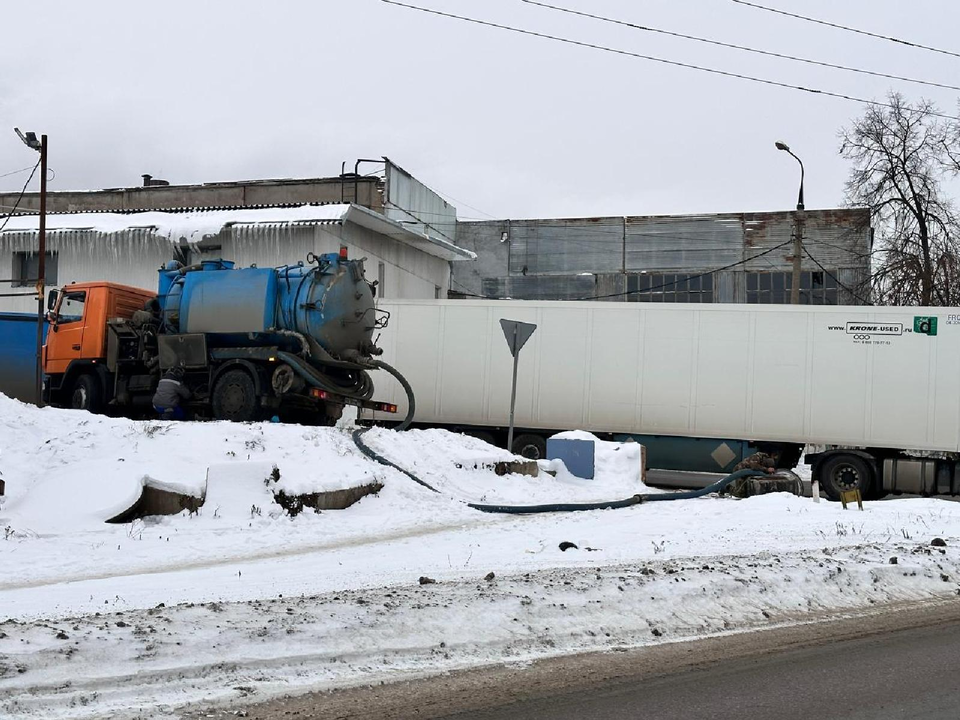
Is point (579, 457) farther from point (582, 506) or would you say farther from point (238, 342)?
point (238, 342)

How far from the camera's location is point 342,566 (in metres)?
9.04

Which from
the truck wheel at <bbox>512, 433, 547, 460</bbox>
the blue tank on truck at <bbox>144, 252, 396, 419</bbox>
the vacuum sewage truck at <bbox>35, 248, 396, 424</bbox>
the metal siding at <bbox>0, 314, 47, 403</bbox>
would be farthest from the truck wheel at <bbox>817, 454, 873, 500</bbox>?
the metal siding at <bbox>0, 314, 47, 403</bbox>

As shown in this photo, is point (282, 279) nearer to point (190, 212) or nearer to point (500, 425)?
point (500, 425)

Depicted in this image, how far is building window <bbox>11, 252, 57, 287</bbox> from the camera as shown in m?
30.3

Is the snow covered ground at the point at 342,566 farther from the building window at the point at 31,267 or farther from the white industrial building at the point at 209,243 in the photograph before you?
the building window at the point at 31,267

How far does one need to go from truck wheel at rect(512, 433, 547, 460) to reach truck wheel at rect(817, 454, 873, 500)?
Answer: 539 centimetres

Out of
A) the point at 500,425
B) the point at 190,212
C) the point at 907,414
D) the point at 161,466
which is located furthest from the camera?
the point at 190,212

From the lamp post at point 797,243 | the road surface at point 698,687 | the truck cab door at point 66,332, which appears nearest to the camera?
the road surface at point 698,687

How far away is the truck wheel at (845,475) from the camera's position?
20000 mm

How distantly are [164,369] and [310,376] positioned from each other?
2908 mm

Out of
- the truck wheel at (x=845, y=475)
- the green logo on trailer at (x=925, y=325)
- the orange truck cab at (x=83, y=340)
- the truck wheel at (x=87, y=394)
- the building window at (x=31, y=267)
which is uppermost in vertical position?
the building window at (x=31, y=267)

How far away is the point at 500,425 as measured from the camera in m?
22.3

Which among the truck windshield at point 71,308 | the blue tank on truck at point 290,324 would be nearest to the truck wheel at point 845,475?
the blue tank on truck at point 290,324

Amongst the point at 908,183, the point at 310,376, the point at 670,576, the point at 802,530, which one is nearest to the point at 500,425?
the point at 310,376
